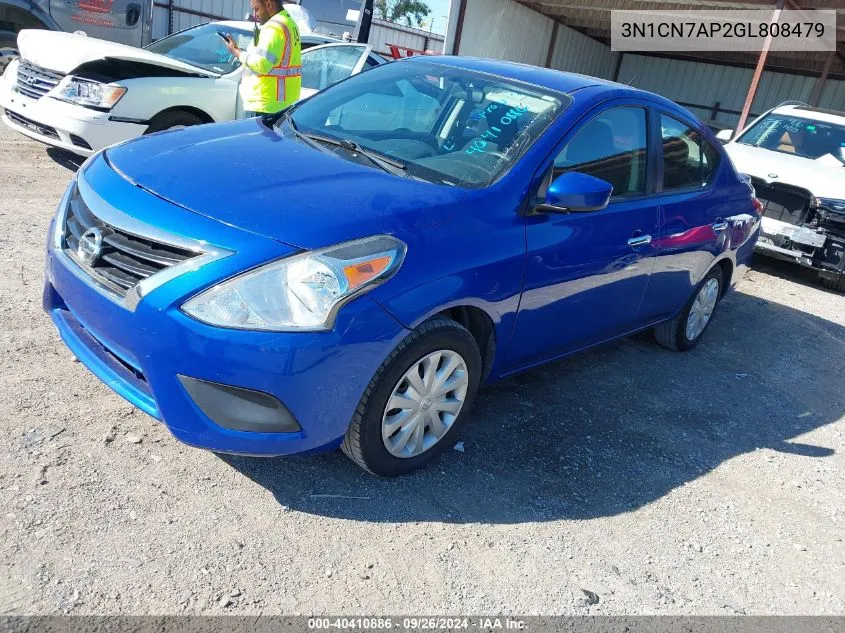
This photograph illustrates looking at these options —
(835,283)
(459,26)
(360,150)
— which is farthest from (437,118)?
(459,26)

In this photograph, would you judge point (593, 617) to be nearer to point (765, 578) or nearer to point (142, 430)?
point (765, 578)

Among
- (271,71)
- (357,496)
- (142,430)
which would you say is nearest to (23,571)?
(142,430)

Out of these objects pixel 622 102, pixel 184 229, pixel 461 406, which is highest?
pixel 622 102

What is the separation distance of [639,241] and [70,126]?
4634mm

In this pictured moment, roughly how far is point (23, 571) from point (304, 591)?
0.87 metres

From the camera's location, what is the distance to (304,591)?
2.36 m

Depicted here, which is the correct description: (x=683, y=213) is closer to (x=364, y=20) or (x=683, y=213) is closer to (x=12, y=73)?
(x=12, y=73)

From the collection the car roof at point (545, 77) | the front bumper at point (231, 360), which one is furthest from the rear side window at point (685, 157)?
the front bumper at point (231, 360)

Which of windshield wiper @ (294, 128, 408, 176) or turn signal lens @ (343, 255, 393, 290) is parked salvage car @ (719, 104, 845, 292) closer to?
windshield wiper @ (294, 128, 408, 176)

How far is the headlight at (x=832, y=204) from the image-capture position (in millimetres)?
6957

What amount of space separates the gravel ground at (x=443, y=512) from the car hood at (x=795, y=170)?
3789 mm

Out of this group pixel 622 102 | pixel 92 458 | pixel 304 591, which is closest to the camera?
pixel 304 591

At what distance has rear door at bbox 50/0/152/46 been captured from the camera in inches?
367

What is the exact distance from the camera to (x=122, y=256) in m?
2.58
